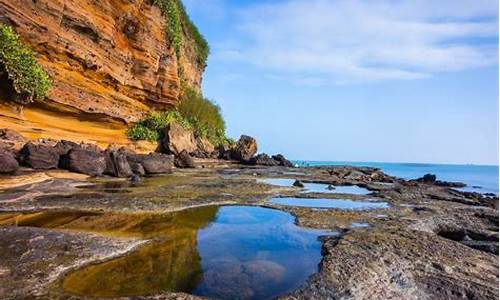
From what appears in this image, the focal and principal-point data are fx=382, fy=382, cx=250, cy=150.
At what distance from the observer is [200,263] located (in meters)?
6.44

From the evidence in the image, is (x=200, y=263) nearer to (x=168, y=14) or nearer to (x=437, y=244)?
(x=437, y=244)

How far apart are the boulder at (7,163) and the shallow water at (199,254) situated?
5931 mm

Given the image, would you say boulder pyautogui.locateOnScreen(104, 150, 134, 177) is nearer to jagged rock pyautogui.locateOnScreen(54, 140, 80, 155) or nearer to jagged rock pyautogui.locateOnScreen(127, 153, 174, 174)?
jagged rock pyautogui.locateOnScreen(127, 153, 174, 174)

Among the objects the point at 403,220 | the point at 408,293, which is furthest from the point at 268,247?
the point at 403,220

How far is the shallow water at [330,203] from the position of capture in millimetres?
12914

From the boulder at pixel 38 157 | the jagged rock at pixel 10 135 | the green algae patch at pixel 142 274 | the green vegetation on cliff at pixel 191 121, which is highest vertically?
the green vegetation on cliff at pixel 191 121

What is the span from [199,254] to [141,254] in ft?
3.36

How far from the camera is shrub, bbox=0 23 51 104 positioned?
1722cm

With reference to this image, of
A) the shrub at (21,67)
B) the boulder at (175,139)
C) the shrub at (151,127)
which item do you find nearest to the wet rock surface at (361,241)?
the shrub at (21,67)

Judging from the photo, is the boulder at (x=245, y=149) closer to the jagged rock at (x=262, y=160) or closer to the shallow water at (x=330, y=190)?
the jagged rock at (x=262, y=160)

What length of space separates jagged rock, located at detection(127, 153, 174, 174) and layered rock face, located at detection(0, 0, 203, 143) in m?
3.72

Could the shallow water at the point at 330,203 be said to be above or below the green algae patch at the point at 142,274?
above

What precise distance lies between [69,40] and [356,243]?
2113cm

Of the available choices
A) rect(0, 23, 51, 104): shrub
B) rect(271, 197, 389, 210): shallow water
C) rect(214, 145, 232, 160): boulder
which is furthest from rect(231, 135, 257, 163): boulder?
rect(271, 197, 389, 210): shallow water
